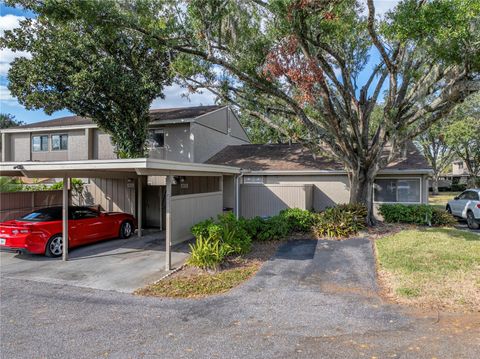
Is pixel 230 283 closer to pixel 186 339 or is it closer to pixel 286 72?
pixel 186 339

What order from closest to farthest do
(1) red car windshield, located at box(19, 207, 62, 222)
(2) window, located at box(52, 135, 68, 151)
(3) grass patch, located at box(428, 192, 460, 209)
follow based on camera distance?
1. (1) red car windshield, located at box(19, 207, 62, 222)
2. (2) window, located at box(52, 135, 68, 151)
3. (3) grass patch, located at box(428, 192, 460, 209)

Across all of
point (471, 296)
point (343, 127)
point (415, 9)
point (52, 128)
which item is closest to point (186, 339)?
point (471, 296)

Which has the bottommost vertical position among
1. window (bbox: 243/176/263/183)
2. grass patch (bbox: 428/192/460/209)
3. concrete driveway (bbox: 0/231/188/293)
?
concrete driveway (bbox: 0/231/188/293)

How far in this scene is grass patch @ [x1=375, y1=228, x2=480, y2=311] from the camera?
593 centimetres

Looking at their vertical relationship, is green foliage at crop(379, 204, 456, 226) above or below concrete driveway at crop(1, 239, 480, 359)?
above

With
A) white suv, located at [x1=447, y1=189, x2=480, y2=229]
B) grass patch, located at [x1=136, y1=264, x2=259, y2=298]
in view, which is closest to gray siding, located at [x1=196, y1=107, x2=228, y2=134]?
grass patch, located at [x1=136, y1=264, x2=259, y2=298]

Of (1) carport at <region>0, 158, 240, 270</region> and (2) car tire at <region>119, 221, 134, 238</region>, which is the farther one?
(2) car tire at <region>119, 221, 134, 238</region>

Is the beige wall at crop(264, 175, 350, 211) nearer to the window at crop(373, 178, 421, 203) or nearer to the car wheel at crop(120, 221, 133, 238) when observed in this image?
the window at crop(373, 178, 421, 203)

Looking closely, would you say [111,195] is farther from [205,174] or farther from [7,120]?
[7,120]

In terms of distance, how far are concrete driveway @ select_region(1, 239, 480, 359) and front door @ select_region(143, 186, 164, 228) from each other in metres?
7.73

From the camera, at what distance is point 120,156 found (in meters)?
15.6

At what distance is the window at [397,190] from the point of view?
13.7 metres

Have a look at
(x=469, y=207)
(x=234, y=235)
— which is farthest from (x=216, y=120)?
(x=469, y=207)

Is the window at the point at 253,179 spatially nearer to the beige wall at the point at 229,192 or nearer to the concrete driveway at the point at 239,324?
the beige wall at the point at 229,192
